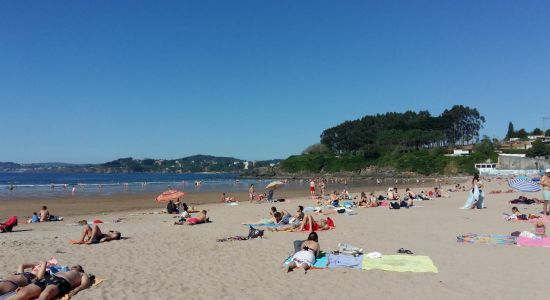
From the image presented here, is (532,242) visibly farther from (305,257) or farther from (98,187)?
(98,187)

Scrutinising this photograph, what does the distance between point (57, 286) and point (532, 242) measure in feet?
34.5

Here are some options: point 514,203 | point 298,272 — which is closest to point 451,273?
point 298,272

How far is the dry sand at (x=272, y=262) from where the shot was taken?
284 inches

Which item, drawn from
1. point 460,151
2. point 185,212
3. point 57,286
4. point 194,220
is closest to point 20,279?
point 57,286

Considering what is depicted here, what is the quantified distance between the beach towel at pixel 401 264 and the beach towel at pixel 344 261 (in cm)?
13

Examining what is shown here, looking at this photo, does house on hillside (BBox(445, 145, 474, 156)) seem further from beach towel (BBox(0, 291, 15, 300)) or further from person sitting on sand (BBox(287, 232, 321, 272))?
beach towel (BBox(0, 291, 15, 300))

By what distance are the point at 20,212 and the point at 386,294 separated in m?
22.6

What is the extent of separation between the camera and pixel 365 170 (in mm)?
110312

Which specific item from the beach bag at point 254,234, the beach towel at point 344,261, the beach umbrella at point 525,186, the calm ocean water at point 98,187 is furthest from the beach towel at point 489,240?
the calm ocean water at point 98,187

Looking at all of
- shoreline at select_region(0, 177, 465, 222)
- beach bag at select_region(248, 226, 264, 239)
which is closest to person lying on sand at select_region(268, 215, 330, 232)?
beach bag at select_region(248, 226, 264, 239)

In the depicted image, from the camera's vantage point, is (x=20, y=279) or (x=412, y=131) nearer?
(x=20, y=279)

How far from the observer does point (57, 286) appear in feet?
21.6

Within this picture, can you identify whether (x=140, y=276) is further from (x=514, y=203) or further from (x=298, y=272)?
(x=514, y=203)

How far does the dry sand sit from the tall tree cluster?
342 feet
